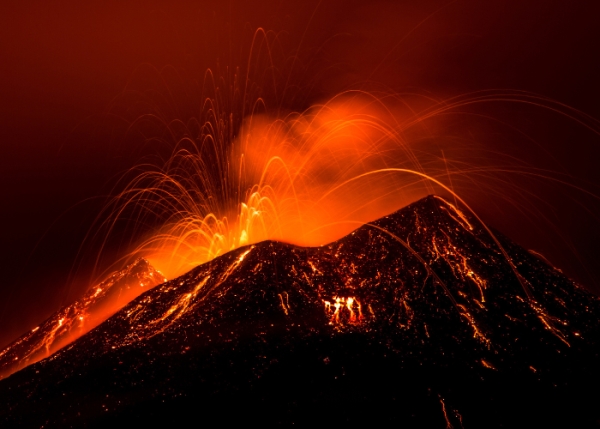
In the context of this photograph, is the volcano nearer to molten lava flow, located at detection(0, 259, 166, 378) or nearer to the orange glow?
the orange glow

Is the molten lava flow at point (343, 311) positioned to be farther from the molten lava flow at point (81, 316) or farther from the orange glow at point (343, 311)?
the molten lava flow at point (81, 316)

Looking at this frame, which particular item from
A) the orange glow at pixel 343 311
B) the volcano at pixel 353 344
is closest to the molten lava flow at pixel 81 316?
the volcano at pixel 353 344

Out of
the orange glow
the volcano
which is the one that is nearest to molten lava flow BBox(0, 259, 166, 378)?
the volcano

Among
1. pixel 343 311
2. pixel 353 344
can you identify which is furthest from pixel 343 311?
pixel 353 344

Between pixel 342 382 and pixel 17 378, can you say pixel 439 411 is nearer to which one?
pixel 342 382

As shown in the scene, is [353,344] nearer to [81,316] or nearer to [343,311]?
→ [343,311]

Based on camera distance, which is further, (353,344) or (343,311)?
(343,311)

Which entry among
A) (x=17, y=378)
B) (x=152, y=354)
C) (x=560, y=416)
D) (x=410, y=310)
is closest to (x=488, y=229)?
(x=410, y=310)
